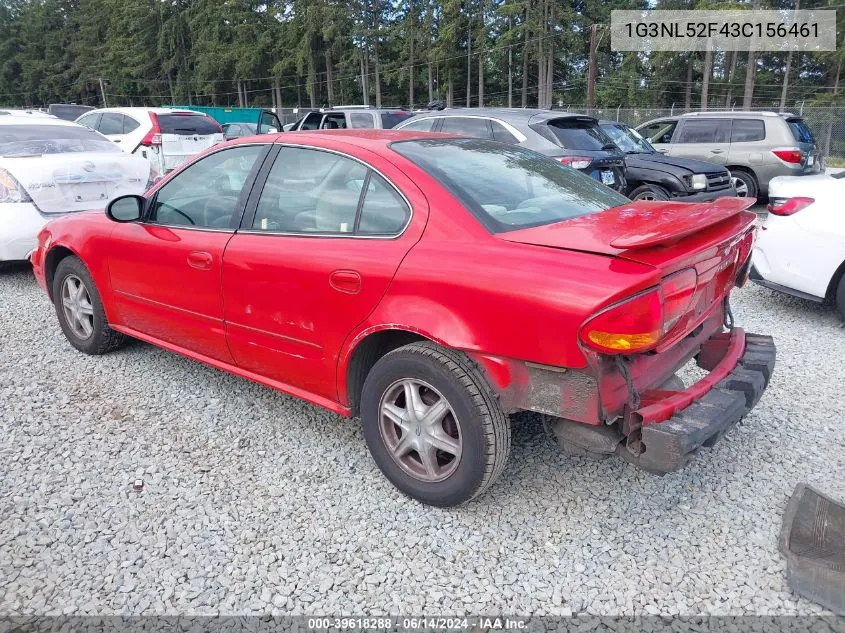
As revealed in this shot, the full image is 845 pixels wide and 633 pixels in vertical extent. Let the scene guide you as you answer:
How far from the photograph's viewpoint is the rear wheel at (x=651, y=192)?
29.2 feet

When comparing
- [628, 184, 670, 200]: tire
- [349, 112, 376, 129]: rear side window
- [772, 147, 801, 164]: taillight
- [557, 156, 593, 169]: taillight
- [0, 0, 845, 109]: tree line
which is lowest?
[628, 184, 670, 200]: tire

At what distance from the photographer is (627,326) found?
7.10ft

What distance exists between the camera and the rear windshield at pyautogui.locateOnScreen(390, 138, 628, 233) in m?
2.74

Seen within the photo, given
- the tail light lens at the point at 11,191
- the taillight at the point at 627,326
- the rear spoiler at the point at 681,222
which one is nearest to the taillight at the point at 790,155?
the rear spoiler at the point at 681,222

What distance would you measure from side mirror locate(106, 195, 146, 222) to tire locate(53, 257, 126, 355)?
0.63m

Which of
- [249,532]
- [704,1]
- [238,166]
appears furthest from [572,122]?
[704,1]

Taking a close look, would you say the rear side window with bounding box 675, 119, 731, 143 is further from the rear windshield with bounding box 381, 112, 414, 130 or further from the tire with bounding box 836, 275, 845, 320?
the tire with bounding box 836, 275, 845, 320

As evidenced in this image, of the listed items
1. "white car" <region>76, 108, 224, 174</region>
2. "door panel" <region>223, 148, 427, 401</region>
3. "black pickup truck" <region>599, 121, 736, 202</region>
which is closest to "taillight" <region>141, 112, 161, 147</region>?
"white car" <region>76, 108, 224, 174</region>

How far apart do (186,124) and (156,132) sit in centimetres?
85

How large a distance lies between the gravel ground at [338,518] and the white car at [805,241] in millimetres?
1369

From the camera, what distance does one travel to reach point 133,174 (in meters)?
6.80

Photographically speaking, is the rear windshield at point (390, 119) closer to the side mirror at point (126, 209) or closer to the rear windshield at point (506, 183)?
the side mirror at point (126, 209)

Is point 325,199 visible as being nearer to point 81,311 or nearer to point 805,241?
point 81,311

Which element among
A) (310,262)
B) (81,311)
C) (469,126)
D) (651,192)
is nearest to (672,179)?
(651,192)
